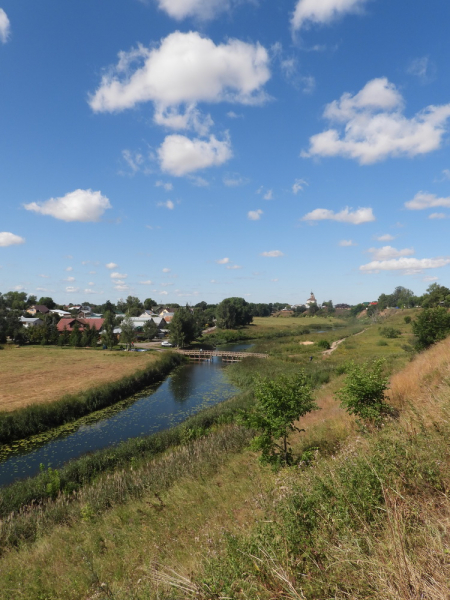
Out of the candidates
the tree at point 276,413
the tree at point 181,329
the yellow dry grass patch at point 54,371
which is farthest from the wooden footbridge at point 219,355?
the tree at point 276,413

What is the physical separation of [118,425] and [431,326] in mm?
31359

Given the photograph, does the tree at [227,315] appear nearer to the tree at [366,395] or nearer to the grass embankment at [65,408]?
the grass embankment at [65,408]

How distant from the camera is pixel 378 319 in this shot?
379ft

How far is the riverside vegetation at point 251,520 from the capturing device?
361cm

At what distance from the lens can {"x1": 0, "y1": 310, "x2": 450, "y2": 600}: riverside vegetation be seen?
3.61 meters

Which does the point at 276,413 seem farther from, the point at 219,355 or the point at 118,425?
the point at 219,355

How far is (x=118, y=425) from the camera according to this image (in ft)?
81.3

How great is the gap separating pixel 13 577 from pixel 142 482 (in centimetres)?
524

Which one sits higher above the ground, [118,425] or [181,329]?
[181,329]

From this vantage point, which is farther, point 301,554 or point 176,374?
point 176,374

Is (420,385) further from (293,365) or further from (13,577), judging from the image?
(293,365)

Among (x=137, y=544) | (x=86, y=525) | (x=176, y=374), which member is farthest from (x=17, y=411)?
(x=176, y=374)

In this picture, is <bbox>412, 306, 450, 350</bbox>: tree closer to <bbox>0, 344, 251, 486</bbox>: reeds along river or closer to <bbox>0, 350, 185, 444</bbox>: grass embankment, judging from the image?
<bbox>0, 344, 251, 486</bbox>: reeds along river

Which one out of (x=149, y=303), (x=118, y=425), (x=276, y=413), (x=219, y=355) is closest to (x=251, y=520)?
(x=276, y=413)
